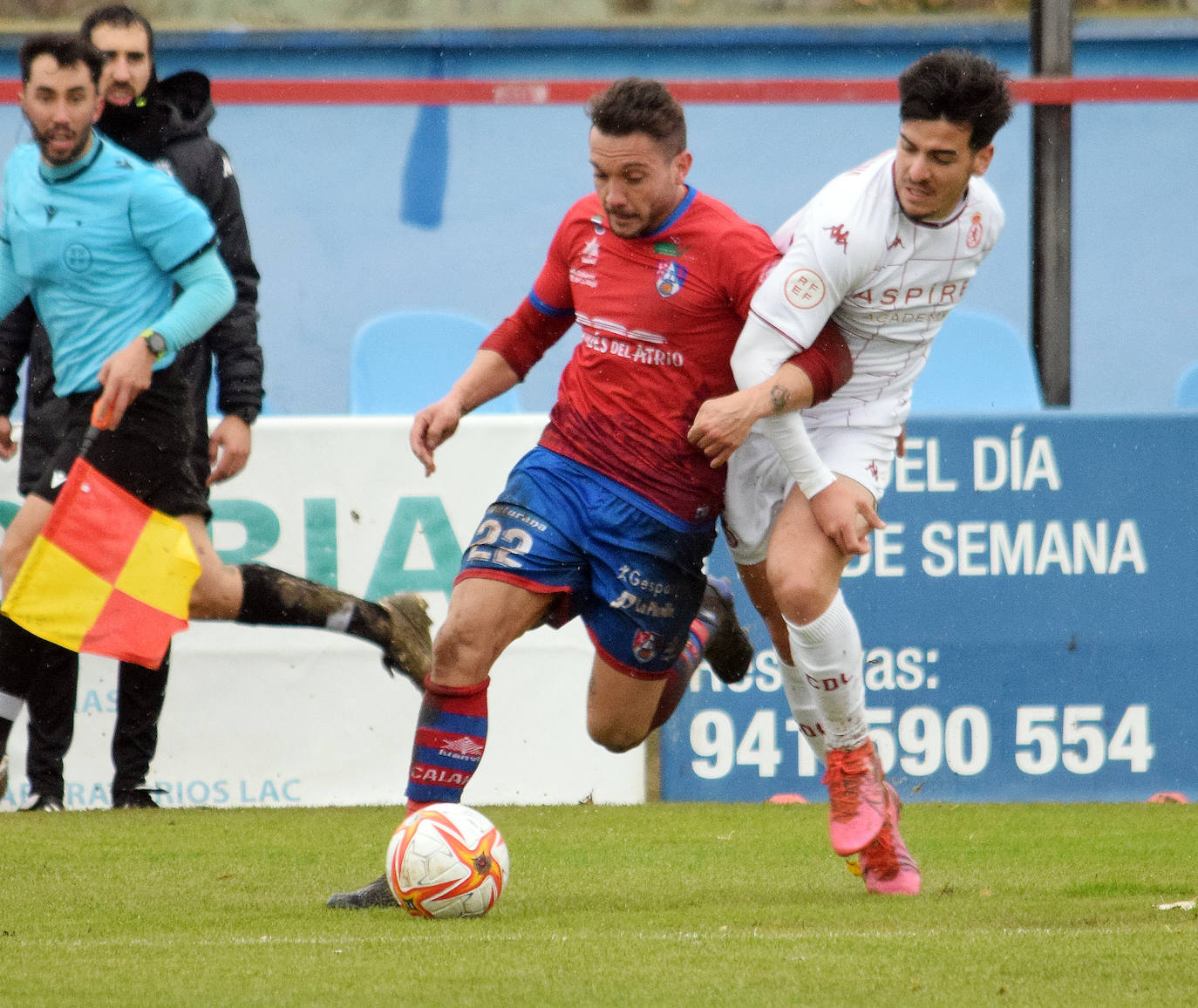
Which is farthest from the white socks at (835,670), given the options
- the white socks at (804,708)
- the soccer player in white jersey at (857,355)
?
the white socks at (804,708)

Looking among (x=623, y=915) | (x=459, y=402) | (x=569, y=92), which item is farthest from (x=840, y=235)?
(x=569, y=92)

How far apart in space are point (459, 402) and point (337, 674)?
197 cm

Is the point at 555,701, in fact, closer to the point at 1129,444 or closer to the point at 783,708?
the point at 783,708

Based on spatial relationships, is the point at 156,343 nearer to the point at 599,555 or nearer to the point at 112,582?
the point at 112,582

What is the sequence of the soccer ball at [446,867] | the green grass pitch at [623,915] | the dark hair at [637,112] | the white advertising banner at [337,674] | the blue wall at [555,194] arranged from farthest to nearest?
the blue wall at [555,194] → the white advertising banner at [337,674] → the dark hair at [637,112] → the soccer ball at [446,867] → the green grass pitch at [623,915]

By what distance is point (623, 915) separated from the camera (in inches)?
176

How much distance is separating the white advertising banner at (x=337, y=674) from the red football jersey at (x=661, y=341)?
72.6 inches

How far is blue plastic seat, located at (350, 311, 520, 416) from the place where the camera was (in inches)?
340

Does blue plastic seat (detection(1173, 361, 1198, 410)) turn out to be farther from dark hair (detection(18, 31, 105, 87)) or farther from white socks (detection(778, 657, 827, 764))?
dark hair (detection(18, 31, 105, 87))

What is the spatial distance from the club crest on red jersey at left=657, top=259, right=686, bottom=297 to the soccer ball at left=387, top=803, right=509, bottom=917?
134 cm

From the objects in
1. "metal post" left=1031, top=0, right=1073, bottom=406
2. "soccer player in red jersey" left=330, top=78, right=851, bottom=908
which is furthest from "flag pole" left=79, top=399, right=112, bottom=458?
"metal post" left=1031, top=0, right=1073, bottom=406

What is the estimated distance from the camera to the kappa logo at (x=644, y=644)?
4.99 metres

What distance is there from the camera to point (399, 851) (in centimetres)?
437

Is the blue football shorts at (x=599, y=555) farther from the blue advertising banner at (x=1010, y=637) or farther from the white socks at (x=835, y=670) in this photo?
the blue advertising banner at (x=1010, y=637)
